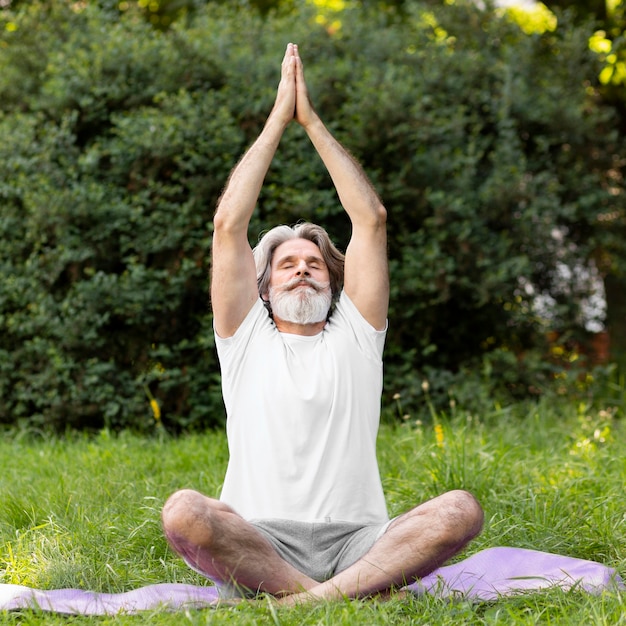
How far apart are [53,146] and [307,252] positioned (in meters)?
3.39

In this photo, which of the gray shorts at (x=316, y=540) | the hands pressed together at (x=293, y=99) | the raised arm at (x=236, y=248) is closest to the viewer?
the gray shorts at (x=316, y=540)

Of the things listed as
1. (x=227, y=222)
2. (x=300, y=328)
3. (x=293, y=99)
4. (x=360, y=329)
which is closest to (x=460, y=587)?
(x=360, y=329)

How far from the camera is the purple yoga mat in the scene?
3230 mm

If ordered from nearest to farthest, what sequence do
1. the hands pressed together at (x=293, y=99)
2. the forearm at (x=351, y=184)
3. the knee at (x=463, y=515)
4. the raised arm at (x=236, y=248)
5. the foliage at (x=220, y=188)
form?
the knee at (x=463, y=515) < the raised arm at (x=236, y=248) < the forearm at (x=351, y=184) < the hands pressed together at (x=293, y=99) < the foliage at (x=220, y=188)

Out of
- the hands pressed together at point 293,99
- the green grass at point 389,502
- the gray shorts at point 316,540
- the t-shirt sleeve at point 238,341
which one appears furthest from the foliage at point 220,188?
the gray shorts at point 316,540

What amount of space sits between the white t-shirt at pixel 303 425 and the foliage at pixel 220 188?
9.67 feet

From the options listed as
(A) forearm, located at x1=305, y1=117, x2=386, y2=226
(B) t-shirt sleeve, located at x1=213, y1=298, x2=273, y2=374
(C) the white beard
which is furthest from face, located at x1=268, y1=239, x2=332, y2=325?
(A) forearm, located at x1=305, y1=117, x2=386, y2=226

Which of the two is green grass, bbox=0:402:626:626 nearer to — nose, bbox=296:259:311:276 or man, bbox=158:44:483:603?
man, bbox=158:44:483:603

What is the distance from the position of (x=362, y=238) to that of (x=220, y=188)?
3106mm

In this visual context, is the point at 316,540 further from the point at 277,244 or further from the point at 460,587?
the point at 277,244

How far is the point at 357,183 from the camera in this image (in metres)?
3.68

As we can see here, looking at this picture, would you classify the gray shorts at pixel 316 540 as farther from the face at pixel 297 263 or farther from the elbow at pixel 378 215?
the elbow at pixel 378 215

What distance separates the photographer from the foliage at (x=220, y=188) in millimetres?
6383

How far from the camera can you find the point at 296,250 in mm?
3814
